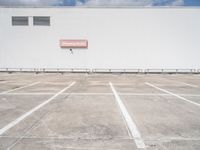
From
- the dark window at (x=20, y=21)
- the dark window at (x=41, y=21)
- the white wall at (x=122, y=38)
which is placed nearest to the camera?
the white wall at (x=122, y=38)

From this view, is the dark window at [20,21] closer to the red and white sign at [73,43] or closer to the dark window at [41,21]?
the dark window at [41,21]

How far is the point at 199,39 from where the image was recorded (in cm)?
3556

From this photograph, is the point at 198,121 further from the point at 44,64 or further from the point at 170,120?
the point at 44,64

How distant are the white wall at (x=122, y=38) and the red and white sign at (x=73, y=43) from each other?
2.22 ft

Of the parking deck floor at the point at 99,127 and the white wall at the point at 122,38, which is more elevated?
the white wall at the point at 122,38

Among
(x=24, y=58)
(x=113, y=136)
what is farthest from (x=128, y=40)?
(x=113, y=136)

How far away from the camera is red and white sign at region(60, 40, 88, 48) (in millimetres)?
35344

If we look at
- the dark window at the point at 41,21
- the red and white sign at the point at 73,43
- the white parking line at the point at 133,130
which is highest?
the dark window at the point at 41,21

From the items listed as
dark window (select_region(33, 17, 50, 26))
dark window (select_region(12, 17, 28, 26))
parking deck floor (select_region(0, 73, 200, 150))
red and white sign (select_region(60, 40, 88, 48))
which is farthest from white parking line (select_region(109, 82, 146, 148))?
dark window (select_region(12, 17, 28, 26))

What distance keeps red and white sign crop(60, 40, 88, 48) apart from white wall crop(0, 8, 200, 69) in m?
0.68

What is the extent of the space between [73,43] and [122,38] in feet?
25.4

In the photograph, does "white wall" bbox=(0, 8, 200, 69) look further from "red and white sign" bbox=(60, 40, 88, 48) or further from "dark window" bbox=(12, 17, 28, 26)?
"dark window" bbox=(12, 17, 28, 26)

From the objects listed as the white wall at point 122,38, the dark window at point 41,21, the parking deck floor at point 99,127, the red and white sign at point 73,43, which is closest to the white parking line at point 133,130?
the parking deck floor at point 99,127

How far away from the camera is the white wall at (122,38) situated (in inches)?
1391
